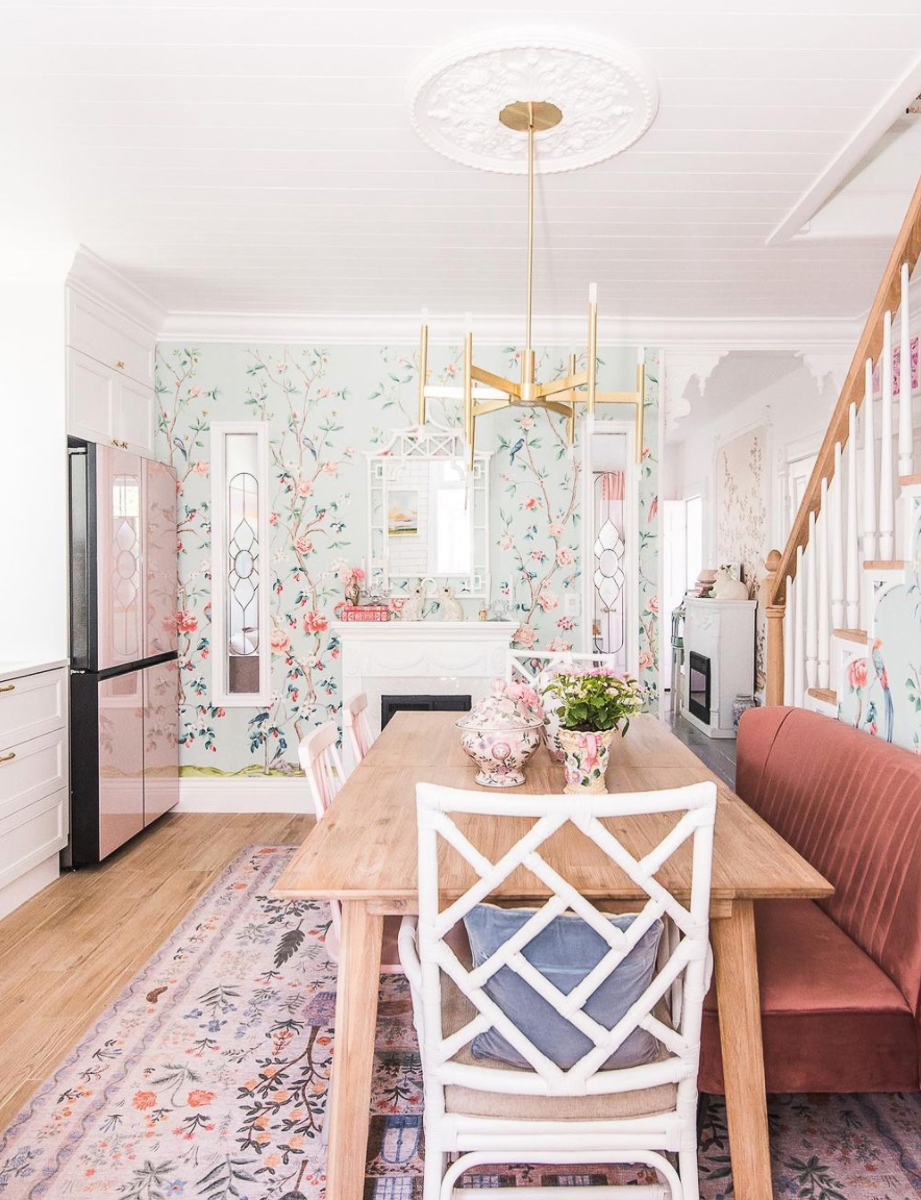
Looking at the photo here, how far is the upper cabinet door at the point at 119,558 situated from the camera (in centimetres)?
336

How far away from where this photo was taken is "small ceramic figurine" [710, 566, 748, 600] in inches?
244

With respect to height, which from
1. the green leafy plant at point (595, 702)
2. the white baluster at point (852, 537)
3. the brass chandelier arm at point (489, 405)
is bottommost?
the green leafy plant at point (595, 702)

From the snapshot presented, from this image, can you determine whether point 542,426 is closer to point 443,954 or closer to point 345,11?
point 345,11

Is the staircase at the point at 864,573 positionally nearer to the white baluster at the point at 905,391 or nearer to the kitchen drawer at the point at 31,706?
the white baluster at the point at 905,391

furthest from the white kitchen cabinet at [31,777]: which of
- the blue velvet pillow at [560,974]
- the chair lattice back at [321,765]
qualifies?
the blue velvet pillow at [560,974]

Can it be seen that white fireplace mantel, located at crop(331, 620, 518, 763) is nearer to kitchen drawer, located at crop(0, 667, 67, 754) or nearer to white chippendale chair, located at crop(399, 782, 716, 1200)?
kitchen drawer, located at crop(0, 667, 67, 754)

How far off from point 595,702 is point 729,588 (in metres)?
4.67

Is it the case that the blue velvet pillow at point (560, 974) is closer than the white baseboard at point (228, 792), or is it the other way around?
the blue velvet pillow at point (560, 974)

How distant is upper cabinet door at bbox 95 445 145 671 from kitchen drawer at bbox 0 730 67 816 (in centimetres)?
37

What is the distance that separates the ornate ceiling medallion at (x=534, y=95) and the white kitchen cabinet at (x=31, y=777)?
238 cm

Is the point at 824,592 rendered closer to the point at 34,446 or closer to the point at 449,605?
→ the point at 449,605

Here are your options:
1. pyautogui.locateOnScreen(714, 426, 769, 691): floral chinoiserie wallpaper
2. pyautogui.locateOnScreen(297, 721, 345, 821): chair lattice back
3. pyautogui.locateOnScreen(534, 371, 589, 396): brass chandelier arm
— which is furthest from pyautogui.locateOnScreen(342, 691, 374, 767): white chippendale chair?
pyautogui.locateOnScreen(714, 426, 769, 691): floral chinoiserie wallpaper

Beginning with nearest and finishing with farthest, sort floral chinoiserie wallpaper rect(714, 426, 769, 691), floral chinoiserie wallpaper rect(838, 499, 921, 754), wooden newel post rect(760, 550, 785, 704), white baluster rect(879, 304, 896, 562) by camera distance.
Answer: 1. floral chinoiserie wallpaper rect(838, 499, 921, 754)
2. white baluster rect(879, 304, 896, 562)
3. wooden newel post rect(760, 550, 785, 704)
4. floral chinoiserie wallpaper rect(714, 426, 769, 691)

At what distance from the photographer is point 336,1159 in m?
1.50
